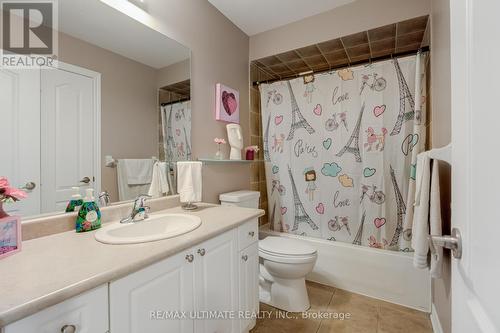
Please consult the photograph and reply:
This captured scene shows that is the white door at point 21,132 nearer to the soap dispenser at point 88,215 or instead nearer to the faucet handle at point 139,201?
the soap dispenser at point 88,215

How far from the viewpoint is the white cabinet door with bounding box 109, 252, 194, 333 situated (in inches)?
28.0

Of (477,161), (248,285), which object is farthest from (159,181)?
(477,161)

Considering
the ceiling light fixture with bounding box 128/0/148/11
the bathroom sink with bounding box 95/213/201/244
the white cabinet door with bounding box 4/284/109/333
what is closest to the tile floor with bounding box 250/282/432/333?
the bathroom sink with bounding box 95/213/201/244

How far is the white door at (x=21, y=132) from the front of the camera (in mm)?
853

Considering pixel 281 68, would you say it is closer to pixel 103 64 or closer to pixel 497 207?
pixel 103 64

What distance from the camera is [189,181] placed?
144 cm

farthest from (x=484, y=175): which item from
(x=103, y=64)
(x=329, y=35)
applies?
(x=329, y=35)

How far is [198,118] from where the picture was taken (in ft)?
5.77

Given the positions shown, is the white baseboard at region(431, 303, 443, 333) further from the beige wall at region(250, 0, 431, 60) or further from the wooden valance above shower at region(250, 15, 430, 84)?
the beige wall at region(250, 0, 431, 60)

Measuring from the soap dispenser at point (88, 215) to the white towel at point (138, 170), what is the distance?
0.83ft

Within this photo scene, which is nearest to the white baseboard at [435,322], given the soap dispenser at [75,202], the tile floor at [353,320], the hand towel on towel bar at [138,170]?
the tile floor at [353,320]

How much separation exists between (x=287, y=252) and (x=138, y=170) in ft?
3.81

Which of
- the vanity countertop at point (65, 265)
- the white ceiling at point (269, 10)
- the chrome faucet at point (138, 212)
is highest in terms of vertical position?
the white ceiling at point (269, 10)

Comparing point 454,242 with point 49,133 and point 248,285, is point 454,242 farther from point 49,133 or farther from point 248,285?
point 49,133
